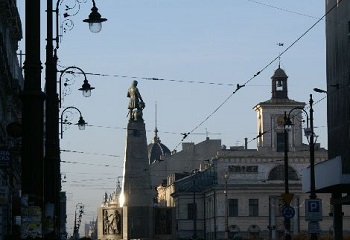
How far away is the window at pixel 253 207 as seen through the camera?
466 feet

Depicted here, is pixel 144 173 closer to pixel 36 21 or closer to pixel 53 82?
pixel 53 82

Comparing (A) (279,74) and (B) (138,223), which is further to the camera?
(A) (279,74)

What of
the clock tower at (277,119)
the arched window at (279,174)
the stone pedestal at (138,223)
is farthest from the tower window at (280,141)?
the stone pedestal at (138,223)

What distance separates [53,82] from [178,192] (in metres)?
124

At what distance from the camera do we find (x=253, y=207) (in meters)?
142

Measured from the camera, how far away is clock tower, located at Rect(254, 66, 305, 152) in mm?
146250

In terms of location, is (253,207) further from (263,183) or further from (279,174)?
(279,174)

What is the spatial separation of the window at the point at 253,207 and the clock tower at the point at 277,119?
23.0 feet

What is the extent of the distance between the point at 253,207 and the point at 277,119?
444 inches

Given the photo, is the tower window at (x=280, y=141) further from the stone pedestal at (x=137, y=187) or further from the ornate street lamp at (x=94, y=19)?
the ornate street lamp at (x=94, y=19)

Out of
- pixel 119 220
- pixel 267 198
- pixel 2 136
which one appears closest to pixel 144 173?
pixel 119 220

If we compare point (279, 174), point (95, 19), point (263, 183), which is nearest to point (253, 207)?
point (263, 183)

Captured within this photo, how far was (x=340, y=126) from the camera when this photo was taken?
6056 centimetres

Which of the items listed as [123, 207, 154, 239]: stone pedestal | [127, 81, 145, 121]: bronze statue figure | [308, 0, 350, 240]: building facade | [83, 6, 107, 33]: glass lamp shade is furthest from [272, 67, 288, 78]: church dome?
[83, 6, 107, 33]: glass lamp shade
